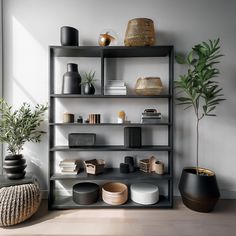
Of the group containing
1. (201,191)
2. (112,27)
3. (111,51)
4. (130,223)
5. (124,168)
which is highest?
(112,27)

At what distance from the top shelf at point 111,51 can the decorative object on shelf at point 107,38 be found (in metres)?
0.10

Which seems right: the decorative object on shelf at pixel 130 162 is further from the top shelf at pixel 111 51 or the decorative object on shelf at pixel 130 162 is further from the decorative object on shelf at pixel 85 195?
the top shelf at pixel 111 51

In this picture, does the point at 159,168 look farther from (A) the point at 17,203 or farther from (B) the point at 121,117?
(A) the point at 17,203

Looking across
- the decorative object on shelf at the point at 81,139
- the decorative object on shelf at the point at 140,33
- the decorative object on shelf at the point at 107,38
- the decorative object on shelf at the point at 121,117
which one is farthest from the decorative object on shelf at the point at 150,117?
the decorative object on shelf at the point at 107,38

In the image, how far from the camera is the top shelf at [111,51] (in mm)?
1645

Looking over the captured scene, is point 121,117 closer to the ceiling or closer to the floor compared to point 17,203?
closer to the ceiling

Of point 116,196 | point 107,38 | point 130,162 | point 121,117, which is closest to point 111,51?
point 107,38

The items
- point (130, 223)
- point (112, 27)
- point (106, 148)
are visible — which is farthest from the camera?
point (112, 27)

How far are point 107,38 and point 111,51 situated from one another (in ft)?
0.47

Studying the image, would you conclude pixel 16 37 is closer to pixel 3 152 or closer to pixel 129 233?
pixel 3 152

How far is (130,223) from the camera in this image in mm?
1524

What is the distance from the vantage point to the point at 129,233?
1.39 metres

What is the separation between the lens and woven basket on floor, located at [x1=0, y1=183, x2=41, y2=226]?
139 cm

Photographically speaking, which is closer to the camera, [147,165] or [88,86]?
[88,86]
